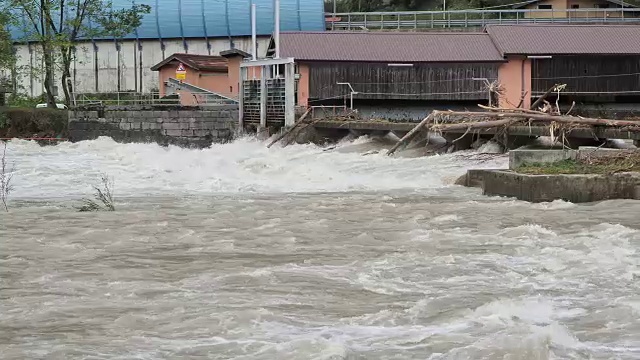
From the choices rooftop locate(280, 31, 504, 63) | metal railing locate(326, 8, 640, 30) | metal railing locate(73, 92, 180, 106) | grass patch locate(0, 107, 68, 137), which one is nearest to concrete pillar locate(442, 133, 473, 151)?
rooftop locate(280, 31, 504, 63)

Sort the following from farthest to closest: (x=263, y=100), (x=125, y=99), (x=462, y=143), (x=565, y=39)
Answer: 1. (x=125, y=99)
2. (x=565, y=39)
3. (x=263, y=100)
4. (x=462, y=143)

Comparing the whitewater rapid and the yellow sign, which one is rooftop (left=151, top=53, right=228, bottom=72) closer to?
the yellow sign

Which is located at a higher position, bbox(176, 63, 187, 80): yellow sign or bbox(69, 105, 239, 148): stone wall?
bbox(176, 63, 187, 80): yellow sign

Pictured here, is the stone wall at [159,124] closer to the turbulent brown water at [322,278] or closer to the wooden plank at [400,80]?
the wooden plank at [400,80]

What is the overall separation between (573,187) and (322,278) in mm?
7218

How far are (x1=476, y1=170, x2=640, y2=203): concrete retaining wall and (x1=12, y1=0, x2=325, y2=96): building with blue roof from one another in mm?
39160

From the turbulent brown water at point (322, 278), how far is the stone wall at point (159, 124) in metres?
18.9

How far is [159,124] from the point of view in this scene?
1452 inches

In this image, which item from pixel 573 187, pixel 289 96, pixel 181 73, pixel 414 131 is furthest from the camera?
pixel 181 73

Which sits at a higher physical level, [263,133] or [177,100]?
[177,100]

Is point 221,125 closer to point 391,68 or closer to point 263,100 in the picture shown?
point 263,100

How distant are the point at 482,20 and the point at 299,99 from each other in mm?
17757

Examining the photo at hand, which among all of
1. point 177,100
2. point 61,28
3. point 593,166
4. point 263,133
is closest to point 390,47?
point 263,133

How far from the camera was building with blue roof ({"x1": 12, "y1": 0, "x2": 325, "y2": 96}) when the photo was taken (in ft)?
178
